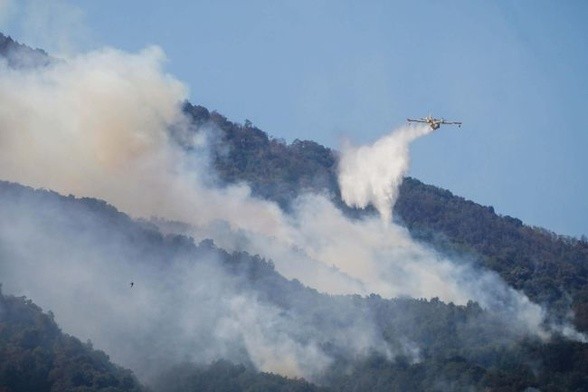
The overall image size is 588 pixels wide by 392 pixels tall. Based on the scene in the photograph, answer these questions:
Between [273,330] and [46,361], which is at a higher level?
[273,330]

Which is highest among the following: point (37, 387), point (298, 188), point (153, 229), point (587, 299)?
point (298, 188)

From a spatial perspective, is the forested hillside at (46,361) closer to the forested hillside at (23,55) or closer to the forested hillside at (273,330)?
the forested hillside at (273,330)

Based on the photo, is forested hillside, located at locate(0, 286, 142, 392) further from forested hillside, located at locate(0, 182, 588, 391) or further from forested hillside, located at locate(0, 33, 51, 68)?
forested hillside, located at locate(0, 33, 51, 68)

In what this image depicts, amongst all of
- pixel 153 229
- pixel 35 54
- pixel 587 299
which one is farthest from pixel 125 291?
pixel 35 54

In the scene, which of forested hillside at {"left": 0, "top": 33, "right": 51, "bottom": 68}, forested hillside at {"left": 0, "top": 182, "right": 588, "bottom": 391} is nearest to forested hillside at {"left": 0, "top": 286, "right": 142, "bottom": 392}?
forested hillside at {"left": 0, "top": 182, "right": 588, "bottom": 391}

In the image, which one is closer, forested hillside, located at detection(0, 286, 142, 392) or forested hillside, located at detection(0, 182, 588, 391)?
forested hillside, located at detection(0, 286, 142, 392)

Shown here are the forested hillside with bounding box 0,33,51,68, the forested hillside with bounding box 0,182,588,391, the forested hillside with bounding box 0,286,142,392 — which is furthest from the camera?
the forested hillside with bounding box 0,33,51,68

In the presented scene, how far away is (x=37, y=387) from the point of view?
107875 millimetres

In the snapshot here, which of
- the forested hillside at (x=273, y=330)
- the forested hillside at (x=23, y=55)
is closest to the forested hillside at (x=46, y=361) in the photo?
the forested hillside at (x=273, y=330)

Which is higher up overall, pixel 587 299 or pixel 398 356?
pixel 587 299

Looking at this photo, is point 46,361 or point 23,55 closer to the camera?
point 46,361

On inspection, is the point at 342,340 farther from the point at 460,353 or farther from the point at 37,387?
the point at 37,387

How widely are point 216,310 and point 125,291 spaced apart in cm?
1039

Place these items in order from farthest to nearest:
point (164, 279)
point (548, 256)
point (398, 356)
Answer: point (548, 256)
point (164, 279)
point (398, 356)
